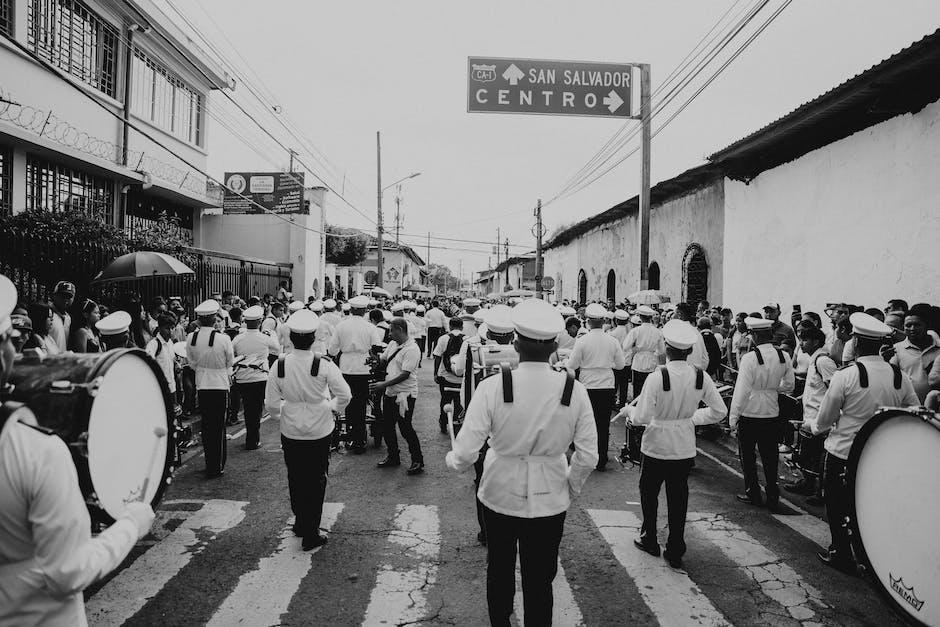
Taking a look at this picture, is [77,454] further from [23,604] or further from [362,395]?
[362,395]

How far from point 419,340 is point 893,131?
1217 cm

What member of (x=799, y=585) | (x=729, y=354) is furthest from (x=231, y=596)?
(x=729, y=354)

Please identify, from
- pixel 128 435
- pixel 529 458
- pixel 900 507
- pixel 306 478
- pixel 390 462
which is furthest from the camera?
pixel 390 462

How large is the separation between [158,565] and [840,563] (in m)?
5.21

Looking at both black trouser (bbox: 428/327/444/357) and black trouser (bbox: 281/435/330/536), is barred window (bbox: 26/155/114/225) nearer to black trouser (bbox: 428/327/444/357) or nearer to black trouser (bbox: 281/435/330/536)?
black trouser (bbox: 428/327/444/357)

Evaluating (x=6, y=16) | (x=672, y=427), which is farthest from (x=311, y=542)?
(x=6, y=16)

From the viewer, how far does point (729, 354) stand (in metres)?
10.9

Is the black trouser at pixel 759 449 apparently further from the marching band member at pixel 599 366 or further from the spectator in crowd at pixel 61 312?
the spectator in crowd at pixel 61 312

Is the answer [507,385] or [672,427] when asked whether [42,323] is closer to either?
[507,385]

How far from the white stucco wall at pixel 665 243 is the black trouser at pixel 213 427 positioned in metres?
11.6

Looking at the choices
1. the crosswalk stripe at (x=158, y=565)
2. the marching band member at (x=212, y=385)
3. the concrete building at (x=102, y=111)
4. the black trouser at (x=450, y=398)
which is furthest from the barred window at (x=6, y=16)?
the crosswalk stripe at (x=158, y=565)

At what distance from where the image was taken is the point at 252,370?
7844mm

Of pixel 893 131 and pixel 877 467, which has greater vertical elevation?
pixel 893 131

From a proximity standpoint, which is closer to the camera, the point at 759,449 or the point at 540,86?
the point at 759,449
